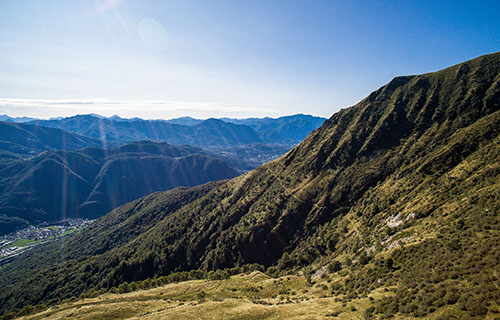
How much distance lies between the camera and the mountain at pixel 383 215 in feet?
142

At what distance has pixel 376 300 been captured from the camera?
145ft

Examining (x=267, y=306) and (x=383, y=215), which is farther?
(x=383, y=215)

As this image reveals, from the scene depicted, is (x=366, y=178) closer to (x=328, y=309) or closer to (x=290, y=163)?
(x=290, y=163)

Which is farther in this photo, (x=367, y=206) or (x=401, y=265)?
(x=367, y=206)

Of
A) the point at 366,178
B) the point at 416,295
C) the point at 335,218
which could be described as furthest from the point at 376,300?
the point at 366,178

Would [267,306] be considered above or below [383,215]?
below

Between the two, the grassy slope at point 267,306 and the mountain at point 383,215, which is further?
the grassy slope at point 267,306

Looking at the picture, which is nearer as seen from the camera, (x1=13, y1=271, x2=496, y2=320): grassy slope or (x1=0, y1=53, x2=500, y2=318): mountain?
(x1=0, y1=53, x2=500, y2=318): mountain

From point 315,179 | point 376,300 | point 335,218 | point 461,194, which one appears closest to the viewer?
point 376,300

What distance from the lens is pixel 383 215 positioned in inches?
3622

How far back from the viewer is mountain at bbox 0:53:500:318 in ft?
142

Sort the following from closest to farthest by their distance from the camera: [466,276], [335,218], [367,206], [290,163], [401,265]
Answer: [466,276]
[401,265]
[367,206]
[335,218]
[290,163]

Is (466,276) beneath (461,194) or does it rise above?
beneath

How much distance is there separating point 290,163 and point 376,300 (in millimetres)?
148984
